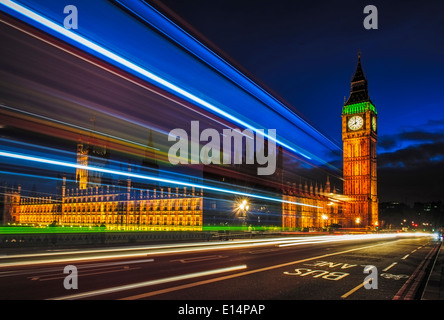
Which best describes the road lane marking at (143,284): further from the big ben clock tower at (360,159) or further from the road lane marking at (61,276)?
the big ben clock tower at (360,159)

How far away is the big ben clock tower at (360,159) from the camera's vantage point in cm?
11956

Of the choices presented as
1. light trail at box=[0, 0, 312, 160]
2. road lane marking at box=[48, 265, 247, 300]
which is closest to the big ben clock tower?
light trail at box=[0, 0, 312, 160]

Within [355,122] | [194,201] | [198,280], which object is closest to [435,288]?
[198,280]

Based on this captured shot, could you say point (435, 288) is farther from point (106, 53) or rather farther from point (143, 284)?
point (106, 53)

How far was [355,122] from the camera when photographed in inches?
4889

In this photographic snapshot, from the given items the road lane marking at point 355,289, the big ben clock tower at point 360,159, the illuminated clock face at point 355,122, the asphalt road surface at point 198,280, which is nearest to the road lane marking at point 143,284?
the asphalt road surface at point 198,280

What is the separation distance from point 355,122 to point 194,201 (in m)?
69.5

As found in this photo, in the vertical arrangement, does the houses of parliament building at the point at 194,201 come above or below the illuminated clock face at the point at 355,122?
below

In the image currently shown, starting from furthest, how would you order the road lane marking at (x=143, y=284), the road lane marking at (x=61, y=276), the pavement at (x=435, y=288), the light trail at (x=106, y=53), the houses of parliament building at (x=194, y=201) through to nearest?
the houses of parliament building at (x=194, y=201), the light trail at (x=106, y=53), the road lane marking at (x=61, y=276), the pavement at (x=435, y=288), the road lane marking at (x=143, y=284)

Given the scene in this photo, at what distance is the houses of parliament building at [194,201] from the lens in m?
89.5

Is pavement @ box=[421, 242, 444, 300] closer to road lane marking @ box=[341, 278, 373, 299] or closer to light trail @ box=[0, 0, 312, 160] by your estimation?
road lane marking @ box=[341, 278, 373, 299]

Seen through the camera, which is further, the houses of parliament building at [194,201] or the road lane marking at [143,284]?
the houses of parliament building at [194,201]

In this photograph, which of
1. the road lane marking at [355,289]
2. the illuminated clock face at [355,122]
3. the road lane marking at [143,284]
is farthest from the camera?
the illuminated clock face at [355,122]

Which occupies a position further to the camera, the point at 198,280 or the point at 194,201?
the point at 194,201
